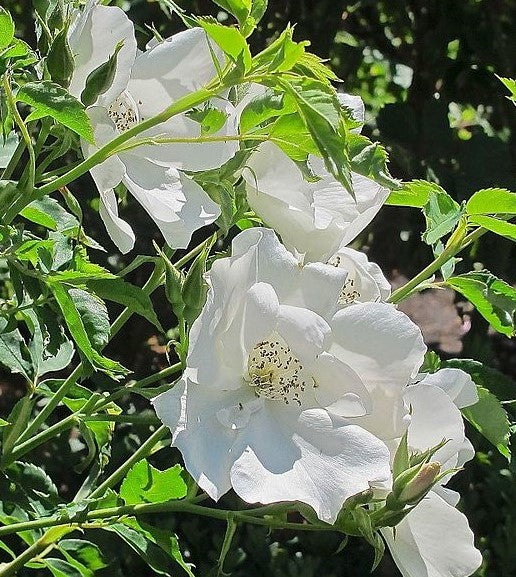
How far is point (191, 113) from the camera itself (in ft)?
2.20

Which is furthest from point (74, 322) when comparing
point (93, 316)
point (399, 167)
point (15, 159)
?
point (399, 167)

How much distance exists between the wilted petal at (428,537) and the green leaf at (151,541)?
192 mm

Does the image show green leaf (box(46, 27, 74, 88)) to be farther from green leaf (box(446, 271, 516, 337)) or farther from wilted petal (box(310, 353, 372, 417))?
green leaf (box(446, 271, 516, 337))

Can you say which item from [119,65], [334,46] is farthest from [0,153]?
[334,46]

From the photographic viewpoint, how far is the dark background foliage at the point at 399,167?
1874mm

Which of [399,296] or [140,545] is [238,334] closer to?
[399,296]

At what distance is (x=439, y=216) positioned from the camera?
81 centimetres

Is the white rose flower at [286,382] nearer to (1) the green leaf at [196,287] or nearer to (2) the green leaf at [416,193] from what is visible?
(1) the green leaf at [196,287]

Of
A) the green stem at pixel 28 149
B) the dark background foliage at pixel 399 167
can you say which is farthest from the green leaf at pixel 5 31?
the dark background foliage at pixel 399 167

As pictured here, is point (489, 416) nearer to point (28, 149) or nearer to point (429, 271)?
point (429, 271)

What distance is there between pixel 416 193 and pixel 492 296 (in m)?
0.10

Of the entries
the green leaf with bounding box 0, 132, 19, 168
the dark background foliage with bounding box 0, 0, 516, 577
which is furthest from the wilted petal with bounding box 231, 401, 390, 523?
the dark background foliage with bounding box 0, 0, 516, 577

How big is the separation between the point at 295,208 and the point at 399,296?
118mm

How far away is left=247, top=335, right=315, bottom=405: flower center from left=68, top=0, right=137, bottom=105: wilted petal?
202mm
